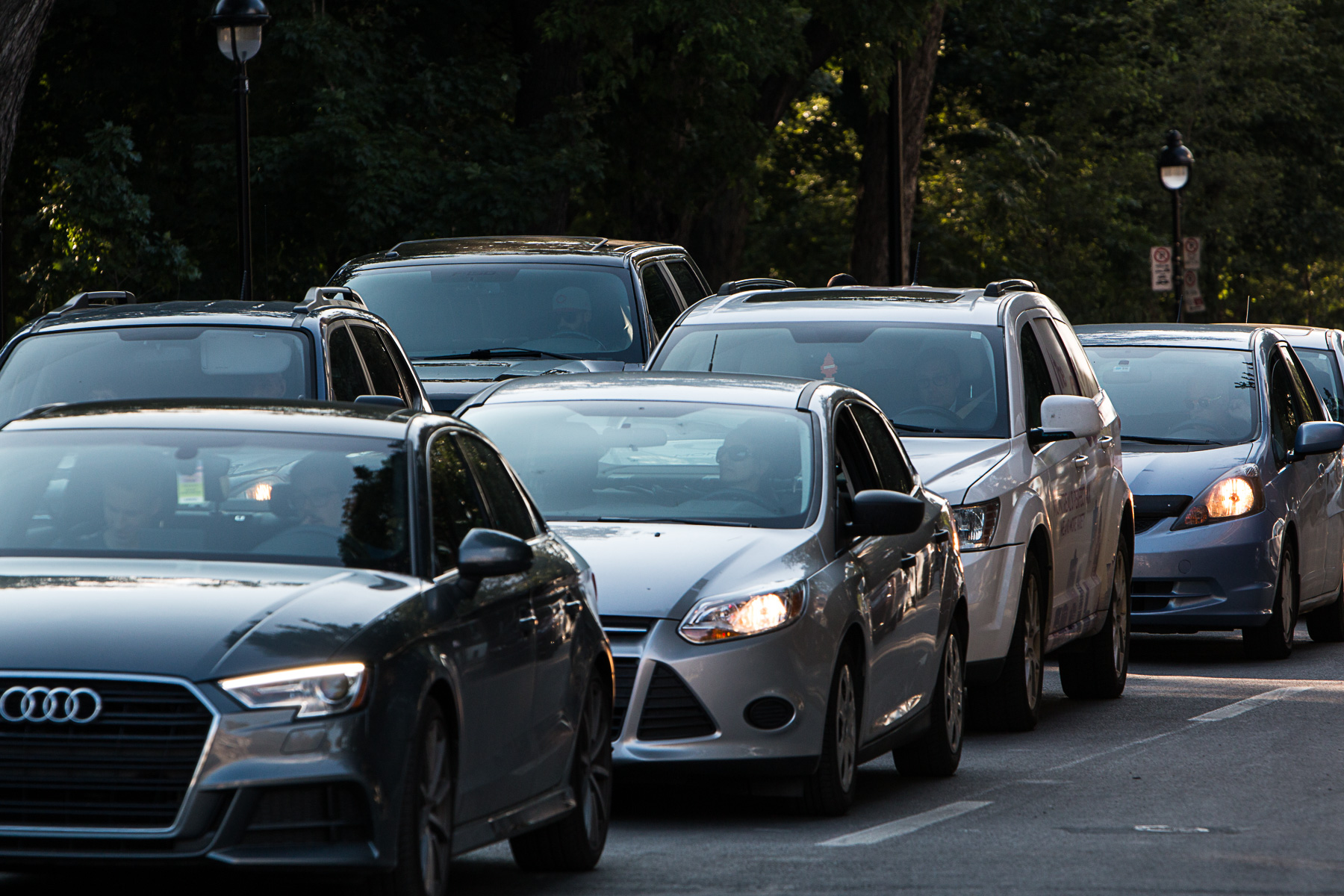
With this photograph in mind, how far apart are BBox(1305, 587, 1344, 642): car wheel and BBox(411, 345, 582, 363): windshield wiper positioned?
572 cm

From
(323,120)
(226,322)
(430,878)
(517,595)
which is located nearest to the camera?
(430,878)

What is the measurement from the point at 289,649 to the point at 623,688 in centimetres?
265

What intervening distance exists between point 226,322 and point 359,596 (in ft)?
19.0

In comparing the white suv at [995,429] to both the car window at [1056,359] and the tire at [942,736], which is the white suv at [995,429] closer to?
the car window at [1056,359]

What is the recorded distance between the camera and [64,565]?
21.4 feet

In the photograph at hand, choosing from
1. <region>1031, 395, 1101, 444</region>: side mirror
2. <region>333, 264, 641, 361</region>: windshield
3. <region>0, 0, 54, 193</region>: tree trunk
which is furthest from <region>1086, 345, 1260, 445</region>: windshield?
<region>0, 0, 54, 193</region>: tree trunk

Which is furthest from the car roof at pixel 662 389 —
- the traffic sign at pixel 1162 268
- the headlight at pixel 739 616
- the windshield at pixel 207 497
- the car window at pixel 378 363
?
the traffic sign at pixel 1162 268

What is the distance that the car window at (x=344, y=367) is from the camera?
1179cm

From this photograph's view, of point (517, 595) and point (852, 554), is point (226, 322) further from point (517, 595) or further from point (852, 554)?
point (517, 595)

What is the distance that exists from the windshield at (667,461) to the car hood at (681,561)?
0.70 feet

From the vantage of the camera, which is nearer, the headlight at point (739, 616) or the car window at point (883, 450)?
the headlight at point (739, 616)

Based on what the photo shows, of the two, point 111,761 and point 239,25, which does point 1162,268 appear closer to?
point 239,25

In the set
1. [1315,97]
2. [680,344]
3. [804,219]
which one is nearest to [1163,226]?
[1315,97]

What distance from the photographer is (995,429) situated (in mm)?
11859
